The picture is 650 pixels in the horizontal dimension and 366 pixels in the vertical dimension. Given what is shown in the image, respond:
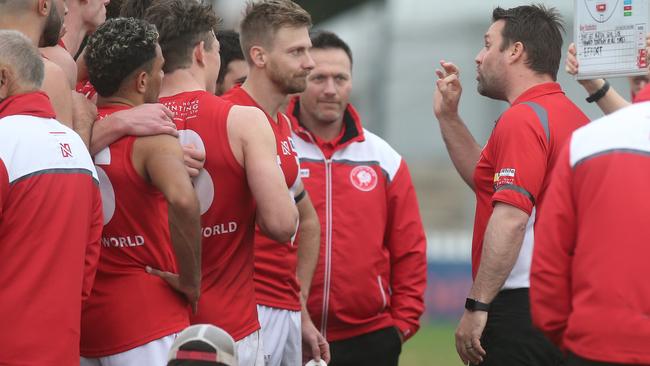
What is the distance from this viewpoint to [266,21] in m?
6.20

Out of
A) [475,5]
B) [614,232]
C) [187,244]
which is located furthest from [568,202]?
[475,5]

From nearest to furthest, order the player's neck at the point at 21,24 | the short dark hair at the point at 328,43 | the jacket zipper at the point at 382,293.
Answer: the player's neck at the point at 21,24 → the jacket zipper at the point at 382,293 → the short dark hair at the point at 328,43

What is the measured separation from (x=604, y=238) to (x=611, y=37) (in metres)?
1.43

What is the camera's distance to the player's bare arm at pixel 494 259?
5418 millimetres

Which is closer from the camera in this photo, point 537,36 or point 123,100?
point 123,100

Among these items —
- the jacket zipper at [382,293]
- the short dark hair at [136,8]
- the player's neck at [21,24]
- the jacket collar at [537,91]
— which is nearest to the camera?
the player's neck at [21,24]

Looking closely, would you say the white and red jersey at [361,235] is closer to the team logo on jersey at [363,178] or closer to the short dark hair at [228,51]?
the team logo on jersey at [363,178]

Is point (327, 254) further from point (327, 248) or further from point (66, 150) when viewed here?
point (66, 150)

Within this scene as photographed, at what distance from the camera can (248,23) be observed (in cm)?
627

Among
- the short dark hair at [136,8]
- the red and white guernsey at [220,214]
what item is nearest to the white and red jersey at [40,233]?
the red and white guernsey at [220,214]

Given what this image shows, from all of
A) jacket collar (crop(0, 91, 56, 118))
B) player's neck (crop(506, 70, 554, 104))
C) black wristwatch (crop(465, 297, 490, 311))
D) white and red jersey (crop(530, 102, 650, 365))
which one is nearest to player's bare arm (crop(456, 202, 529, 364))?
black wristwatch (crop(465, 297, 490, 311))

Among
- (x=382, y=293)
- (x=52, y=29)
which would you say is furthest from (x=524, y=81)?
(x=52, y=29)

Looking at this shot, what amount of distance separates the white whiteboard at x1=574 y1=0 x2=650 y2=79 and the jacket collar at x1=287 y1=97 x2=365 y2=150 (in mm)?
2336

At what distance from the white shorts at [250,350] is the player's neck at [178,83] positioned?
1.20 metres
